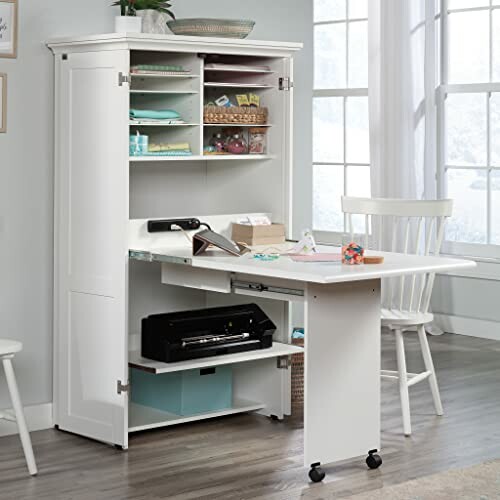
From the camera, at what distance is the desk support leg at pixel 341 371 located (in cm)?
367

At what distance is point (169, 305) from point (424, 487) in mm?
1583

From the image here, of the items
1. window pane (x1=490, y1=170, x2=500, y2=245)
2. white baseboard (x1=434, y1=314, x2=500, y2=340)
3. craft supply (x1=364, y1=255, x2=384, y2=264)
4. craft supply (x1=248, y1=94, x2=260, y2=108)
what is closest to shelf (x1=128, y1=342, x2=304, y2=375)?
craft supply (x1=364, y1=255, x2=384, y2=264)

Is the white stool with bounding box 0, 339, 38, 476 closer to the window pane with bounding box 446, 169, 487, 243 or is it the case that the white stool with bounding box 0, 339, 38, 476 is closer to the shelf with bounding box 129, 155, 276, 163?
the shelf with bounding box 129, 155, 276, 163

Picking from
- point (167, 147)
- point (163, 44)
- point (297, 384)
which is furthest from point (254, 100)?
point (297, 384)

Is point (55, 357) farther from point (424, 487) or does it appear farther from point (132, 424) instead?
point (424, 487)

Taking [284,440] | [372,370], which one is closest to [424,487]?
[372,370]

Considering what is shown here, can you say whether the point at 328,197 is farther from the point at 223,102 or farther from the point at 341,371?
the point at 341,371

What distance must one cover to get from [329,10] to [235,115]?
11.2 ft

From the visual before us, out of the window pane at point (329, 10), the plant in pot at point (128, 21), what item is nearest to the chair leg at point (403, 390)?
the plant in pot at point (128, 21)

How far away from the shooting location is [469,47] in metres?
6.71

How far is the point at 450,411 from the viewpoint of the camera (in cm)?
473

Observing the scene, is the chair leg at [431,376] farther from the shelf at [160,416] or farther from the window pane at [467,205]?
the window pane at [467,205]

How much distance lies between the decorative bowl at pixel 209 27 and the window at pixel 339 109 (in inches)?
123

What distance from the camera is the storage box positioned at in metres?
4.44
